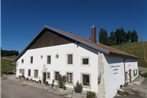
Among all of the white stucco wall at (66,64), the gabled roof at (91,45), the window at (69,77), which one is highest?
the gabled roof at (91,45)

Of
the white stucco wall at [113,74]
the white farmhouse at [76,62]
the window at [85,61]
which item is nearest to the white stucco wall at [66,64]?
the white farmhouse at [76,62]

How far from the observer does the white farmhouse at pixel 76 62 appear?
16788 mm

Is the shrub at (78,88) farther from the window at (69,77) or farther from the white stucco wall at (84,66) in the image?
the window at (69,77)

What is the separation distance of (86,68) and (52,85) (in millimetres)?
6946

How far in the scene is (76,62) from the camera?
19.5 metres

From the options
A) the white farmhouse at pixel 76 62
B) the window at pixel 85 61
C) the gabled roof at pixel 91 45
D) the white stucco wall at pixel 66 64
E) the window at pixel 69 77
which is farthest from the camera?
the window at pixel 69 77

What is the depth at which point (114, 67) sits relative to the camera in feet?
61.5

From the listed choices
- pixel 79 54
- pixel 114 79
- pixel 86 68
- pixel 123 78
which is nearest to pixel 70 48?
pixel 79 54

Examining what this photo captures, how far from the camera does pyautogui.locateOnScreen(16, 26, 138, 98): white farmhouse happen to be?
661 inches

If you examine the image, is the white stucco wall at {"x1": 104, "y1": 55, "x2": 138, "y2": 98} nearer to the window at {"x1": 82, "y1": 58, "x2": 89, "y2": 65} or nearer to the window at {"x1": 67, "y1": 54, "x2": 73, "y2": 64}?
the window at {"x1": 82, "y1": 58, "x2": 89, "y2": 65}

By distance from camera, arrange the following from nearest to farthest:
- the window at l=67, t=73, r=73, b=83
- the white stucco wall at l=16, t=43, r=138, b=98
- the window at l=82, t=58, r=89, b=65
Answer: the white stucco wall at l=16, t=43, r=138, b=98 → the window at l=82, t=58, r=89, b=65 → the window at l=67, t=73, r=73, b=83

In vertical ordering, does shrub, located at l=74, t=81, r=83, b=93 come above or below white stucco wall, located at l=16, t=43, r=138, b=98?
below

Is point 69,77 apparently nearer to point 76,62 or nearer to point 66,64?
point 66,64

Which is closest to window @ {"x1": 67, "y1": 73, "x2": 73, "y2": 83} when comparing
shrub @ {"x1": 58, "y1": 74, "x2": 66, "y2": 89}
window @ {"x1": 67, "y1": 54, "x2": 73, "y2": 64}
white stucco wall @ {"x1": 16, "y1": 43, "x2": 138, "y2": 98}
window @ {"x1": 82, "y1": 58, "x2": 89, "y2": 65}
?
white stucco wall @ {"x1": 16, "y1": 43, "x2": 138, "y2": 98}
